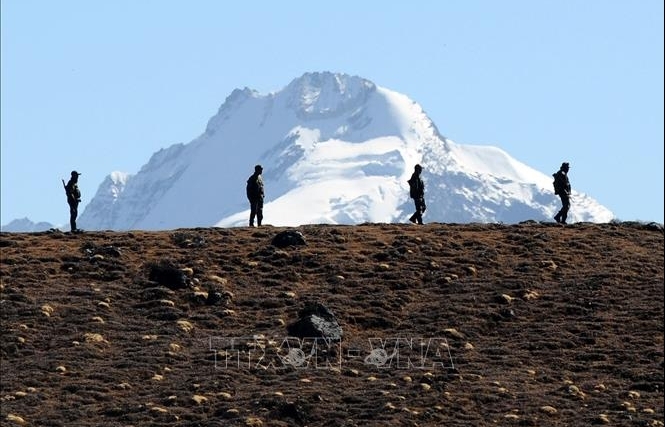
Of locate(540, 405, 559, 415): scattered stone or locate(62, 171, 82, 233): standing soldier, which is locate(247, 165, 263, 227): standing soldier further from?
locate(540, 405, 559, 415): scattered stone

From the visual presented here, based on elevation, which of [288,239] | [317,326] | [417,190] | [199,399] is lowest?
[199,399]

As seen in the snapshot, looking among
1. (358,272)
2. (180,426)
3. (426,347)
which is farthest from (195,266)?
(180,426)

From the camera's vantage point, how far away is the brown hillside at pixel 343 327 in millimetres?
48125

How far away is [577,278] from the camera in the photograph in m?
59.7

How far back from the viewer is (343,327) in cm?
5462

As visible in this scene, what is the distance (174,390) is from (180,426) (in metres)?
2.89

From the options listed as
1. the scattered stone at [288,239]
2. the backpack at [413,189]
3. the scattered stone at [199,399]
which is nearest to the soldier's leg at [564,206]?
the backpack at [413,189]

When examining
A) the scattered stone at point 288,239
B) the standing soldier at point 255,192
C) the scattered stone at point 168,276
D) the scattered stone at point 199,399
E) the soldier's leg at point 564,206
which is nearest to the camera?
the scattered stone at point 199,399

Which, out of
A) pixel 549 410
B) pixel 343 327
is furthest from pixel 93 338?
pixel 549 410

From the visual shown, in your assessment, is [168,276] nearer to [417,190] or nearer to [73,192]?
[73,192]

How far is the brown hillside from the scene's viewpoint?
158 feet

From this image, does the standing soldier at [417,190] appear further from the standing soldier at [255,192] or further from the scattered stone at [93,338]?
the scattered stone at [93,338]

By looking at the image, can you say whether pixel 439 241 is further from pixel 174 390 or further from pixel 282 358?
pixel 174 390

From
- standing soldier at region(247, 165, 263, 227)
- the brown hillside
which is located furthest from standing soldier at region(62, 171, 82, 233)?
standing soldier at region(247, 165, 263, 227)
